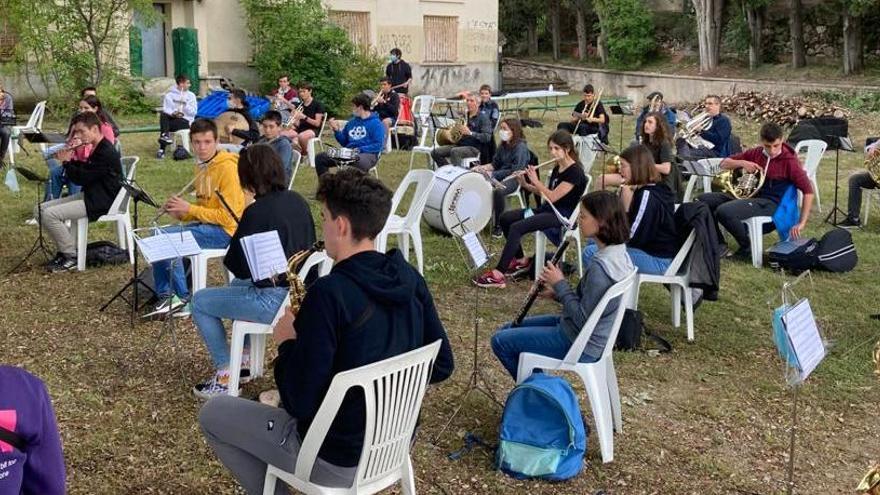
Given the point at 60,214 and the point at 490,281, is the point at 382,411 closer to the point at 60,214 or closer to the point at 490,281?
the point at 490,281

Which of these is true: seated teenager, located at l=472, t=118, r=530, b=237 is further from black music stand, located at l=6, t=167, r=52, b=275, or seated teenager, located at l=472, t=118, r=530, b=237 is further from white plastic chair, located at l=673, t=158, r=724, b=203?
black music stand, located at l=6, t=167, r=52, b=275

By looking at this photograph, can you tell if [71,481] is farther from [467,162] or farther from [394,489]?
[467,162]

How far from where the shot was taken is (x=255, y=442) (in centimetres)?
329

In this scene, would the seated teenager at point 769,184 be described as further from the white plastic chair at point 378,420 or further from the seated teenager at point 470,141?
the white plastic chair at point 378,420

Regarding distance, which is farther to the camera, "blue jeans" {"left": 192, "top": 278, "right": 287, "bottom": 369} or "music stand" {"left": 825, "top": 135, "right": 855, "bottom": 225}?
"music stand" {"left": 825, "top": 135, "right": 855, "bottom": 225}

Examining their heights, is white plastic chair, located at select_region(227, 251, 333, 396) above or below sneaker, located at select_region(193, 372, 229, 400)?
above

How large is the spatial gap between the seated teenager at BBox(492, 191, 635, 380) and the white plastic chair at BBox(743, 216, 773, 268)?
3.91 metres

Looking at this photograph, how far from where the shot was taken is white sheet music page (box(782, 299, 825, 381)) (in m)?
3.20

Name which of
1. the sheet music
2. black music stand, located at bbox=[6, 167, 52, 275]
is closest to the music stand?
the sheet music

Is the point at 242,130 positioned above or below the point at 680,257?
above

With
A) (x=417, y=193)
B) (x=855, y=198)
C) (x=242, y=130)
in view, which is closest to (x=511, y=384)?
(x=417, y=193)

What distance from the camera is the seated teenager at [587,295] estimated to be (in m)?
4.34

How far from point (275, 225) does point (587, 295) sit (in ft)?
5.51

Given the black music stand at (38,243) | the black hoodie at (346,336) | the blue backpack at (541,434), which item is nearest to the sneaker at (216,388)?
the blue backpack at (541,434)
